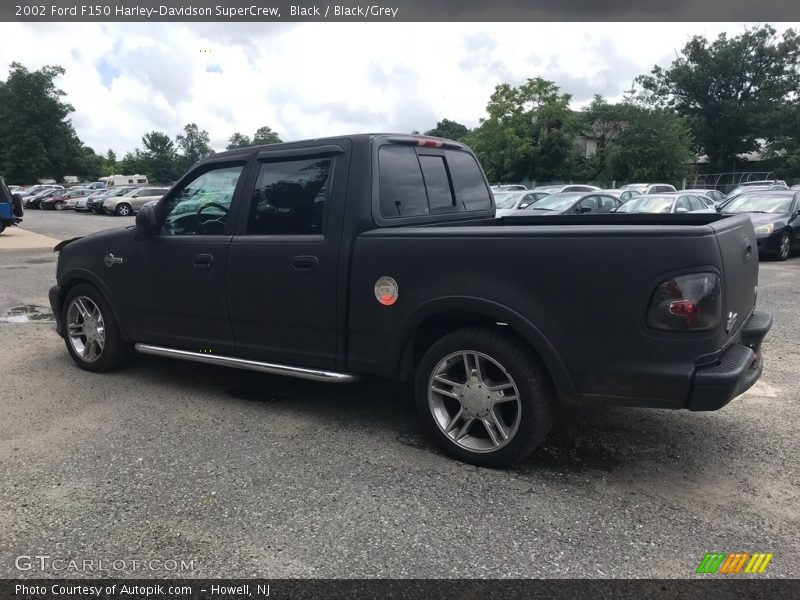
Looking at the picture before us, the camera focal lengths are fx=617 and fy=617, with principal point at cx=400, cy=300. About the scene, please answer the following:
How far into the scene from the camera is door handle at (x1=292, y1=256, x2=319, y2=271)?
4055 mm

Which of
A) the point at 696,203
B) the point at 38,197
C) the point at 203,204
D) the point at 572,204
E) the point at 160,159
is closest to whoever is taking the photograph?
the point at 203,204

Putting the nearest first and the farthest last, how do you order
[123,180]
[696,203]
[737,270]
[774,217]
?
[737,270]
[774,217]
[696,203]
[123,180]

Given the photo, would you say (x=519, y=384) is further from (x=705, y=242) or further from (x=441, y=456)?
(x=705, y=242)

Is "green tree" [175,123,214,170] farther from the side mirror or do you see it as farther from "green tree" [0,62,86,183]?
the side mirror

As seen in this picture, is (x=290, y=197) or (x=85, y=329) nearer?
(x=290, y=197)

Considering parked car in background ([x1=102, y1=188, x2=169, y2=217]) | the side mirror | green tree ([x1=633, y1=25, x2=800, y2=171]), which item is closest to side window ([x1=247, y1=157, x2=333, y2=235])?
the side mirror

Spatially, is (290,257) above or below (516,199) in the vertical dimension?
above

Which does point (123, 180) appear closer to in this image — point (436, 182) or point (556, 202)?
point (556, 202)

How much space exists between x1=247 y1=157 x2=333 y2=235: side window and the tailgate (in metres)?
2.39

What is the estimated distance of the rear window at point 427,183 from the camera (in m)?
4.17

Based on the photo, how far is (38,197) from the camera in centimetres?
4331

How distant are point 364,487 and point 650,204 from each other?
13.6 m

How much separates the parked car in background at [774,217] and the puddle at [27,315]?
12.2m

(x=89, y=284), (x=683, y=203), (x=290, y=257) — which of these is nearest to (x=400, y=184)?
(x=290, y=257)
